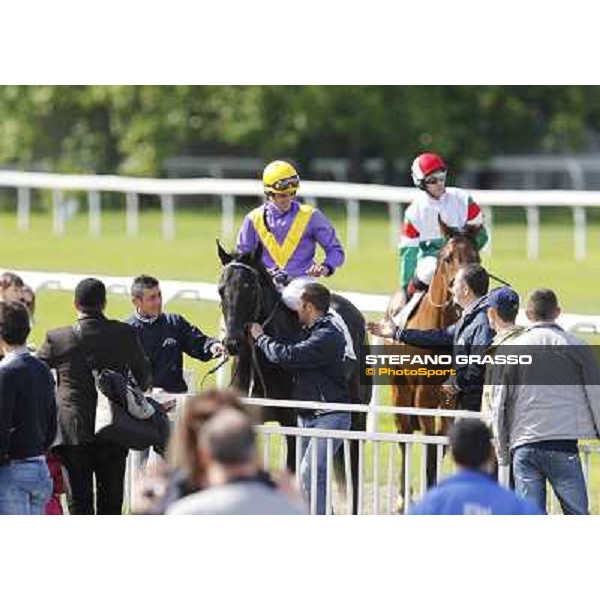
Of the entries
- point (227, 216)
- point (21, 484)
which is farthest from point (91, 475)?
point (227, 216)

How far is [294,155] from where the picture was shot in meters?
35.4

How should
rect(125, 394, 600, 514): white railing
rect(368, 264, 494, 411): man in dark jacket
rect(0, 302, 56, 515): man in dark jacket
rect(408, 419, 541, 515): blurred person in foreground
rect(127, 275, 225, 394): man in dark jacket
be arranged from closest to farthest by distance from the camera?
rect(408, 419, 541, 515): blurred person in foreground < rect(0, 302, 56, 515): man in dark jacket < rect(125, 394, 600, 514): white railing < rect(368, 264, 494, 411): man in dark jacket < rect(127, 275, 225, 394): man in dark jacket

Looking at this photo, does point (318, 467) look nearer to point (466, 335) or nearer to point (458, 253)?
point (466, 335)

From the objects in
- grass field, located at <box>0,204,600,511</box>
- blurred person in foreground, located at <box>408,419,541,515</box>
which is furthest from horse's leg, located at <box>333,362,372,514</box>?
grass field, located at <box>0,204,600,511</box>

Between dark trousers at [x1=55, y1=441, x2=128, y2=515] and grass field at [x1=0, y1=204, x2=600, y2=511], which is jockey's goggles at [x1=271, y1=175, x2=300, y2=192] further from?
grass field at [x1=0, y1=204, x2=600, y2=511]

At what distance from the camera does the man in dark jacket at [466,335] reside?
369 inches

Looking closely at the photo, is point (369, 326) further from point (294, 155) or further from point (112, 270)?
point (294, 155)

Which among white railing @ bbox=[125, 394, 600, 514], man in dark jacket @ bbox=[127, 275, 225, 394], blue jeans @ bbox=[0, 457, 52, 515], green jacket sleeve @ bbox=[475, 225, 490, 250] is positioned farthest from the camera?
green jacket sleeve @ bbox=[475, 225, 490, 250]

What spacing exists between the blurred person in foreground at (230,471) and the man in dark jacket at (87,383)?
307cm

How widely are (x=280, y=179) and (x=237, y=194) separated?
1261 centimetres

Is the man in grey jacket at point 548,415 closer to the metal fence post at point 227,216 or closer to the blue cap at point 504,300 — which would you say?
the blue cap at point 504,300

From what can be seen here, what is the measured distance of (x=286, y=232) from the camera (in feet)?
36.0

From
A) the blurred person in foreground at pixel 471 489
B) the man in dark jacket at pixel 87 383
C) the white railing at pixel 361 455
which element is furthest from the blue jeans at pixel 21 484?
the blurred person in foreground at pixel 471 489

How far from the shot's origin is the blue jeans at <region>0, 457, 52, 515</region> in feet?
27.8
